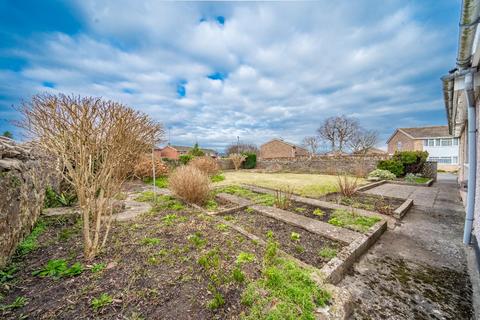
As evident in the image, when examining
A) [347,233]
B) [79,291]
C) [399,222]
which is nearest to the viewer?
[79,291]

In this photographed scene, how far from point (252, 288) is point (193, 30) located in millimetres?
7747

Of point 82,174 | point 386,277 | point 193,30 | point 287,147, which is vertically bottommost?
point 386,277

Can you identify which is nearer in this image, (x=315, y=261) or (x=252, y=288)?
(x=252, y=288)

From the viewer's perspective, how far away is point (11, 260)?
2.08 m

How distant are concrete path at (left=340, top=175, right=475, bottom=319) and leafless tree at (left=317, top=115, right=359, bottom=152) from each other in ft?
95.2

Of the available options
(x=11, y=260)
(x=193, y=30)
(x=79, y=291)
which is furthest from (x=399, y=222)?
(x=193, y=30)

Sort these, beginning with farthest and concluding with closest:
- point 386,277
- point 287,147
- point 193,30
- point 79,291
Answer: point 287,147 < point 193,30 < point 386,277 < point 79,291

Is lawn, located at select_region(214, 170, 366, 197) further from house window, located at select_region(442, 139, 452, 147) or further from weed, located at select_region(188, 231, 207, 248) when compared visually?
house window, located at select_region(442, 139, 452, 147)

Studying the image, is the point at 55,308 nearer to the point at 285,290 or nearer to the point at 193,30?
the point at 285,290

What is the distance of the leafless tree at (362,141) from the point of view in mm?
30031

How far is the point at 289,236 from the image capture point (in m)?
3.08

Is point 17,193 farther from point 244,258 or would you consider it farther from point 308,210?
point 308,210

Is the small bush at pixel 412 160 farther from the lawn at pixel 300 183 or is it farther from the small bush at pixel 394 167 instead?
the lawn at pixel 300 183

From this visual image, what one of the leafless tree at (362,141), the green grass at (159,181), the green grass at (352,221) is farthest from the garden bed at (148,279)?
the leafless tree at (362,141)
